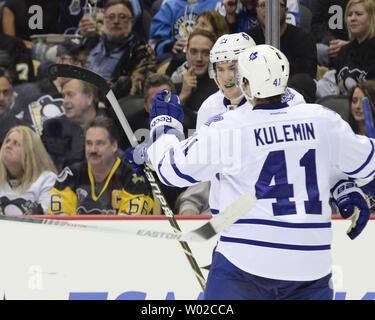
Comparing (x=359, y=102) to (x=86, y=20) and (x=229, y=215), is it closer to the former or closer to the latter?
(x=86, y=20)

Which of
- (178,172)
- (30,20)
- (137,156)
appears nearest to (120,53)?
(30,20)

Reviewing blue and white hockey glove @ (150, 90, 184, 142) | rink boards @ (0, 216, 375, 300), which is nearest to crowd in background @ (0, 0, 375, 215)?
rink boards @ (0, 216, 375, 300)

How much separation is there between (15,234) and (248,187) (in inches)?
62.9

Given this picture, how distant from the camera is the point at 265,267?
225 cm

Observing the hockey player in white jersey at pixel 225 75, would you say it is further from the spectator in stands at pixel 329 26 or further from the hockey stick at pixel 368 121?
the spectator in stands at pixel 329 26

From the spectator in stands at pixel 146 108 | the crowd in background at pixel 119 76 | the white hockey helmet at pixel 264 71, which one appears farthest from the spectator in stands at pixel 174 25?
the white hockey helmet at pixel 264 71

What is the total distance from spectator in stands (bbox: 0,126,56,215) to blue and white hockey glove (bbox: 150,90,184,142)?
1.32 m

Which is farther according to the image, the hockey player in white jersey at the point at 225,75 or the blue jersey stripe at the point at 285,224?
the hockey player in white jersey at the point at 225,75

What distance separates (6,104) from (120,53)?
25.5 inches

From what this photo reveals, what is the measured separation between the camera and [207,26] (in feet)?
13.0

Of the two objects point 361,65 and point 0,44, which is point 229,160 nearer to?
point 361,65

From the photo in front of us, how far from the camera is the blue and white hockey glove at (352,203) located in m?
2.47

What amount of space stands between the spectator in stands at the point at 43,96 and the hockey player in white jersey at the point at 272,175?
177cm

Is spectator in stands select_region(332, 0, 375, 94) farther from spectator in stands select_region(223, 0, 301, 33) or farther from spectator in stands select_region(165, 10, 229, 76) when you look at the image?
spectator in stands select_region(165, 10, 229, 76)
